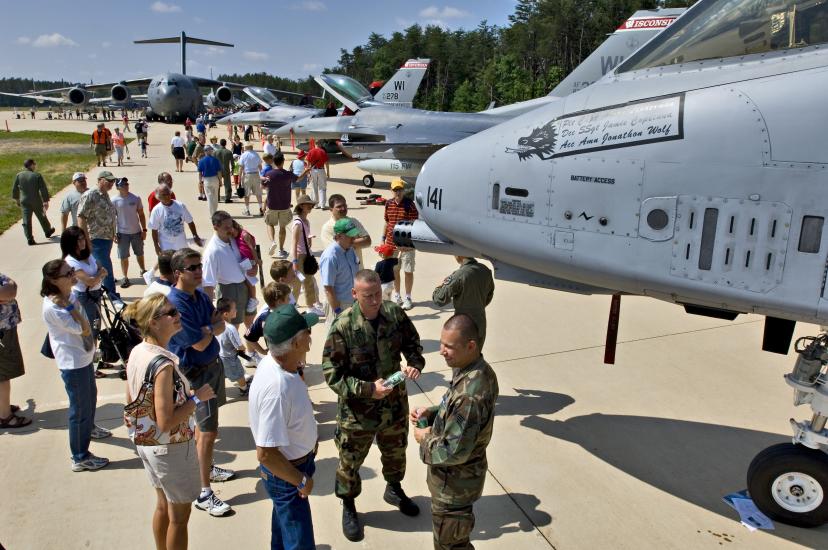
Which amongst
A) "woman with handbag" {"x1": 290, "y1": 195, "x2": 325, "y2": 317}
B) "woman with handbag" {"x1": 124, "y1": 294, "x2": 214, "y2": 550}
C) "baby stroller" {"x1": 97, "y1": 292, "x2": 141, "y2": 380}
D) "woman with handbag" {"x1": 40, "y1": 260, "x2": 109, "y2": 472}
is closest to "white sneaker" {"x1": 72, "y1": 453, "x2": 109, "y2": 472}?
"woman with handbag" {"x1": 40, "y1": 260, "x2": 109, "y2": 472}

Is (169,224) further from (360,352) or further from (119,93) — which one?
(119,93)

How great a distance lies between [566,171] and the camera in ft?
12.9

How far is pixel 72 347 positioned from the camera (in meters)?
4.19

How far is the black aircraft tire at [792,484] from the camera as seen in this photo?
12.1 feet

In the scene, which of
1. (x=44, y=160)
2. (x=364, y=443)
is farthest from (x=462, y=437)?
(x=44, y=160)

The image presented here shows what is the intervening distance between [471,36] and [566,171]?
256 ft

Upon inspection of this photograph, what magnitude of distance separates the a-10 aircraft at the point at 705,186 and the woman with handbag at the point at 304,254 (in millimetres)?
2702

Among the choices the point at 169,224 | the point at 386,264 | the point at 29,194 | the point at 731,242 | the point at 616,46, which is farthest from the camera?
the point at 616,46

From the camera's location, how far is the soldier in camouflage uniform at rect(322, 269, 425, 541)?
3.46 meters

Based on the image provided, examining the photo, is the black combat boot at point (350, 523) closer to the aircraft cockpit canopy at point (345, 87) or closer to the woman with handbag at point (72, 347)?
the woman with handbag at point (72, 347)

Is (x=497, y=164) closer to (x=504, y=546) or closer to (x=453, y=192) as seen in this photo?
(x=453, y=192)

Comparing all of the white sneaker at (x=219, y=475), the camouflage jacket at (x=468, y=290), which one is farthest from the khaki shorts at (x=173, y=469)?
the camouflage jacket at (x=468, y=290)

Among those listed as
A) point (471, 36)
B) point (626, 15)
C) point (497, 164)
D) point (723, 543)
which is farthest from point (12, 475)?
point (471, 36)

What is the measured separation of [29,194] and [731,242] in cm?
1213
